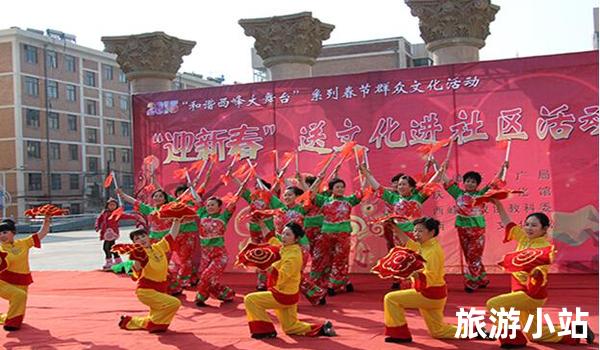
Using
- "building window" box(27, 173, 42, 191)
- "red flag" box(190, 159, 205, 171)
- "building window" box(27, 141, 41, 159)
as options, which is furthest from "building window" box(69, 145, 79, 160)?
"red flag" box(190, 159, 205, 171)

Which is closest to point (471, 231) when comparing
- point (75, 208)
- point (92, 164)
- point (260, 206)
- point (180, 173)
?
point (260, 206)

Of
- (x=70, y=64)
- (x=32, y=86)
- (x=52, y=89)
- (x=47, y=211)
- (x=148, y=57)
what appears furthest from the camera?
(x=70, y=64)

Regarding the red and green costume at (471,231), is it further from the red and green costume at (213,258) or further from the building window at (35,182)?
the building window at (35,182)

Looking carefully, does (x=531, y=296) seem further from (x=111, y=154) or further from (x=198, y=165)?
(x=111, y=154)

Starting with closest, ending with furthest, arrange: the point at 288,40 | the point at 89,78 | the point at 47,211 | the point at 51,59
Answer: the point at 47,211, the point at 288,40, the point at 51,59, the point at 89,78

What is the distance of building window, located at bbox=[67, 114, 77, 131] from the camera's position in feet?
97.4

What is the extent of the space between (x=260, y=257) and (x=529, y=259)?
1.61 m

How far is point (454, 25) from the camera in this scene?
7605 mm

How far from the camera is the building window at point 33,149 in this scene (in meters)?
27.4

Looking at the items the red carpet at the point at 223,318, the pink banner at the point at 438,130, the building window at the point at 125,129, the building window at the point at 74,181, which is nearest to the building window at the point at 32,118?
the building window at the point at 74,181

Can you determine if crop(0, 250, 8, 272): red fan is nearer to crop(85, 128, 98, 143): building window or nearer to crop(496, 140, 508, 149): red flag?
crop(496, 140, 508, 149): red flag

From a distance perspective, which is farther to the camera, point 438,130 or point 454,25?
point 454,25

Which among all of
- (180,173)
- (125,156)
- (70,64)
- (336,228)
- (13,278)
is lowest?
(13,278)

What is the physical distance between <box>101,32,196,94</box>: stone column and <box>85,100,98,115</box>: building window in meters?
23.3
